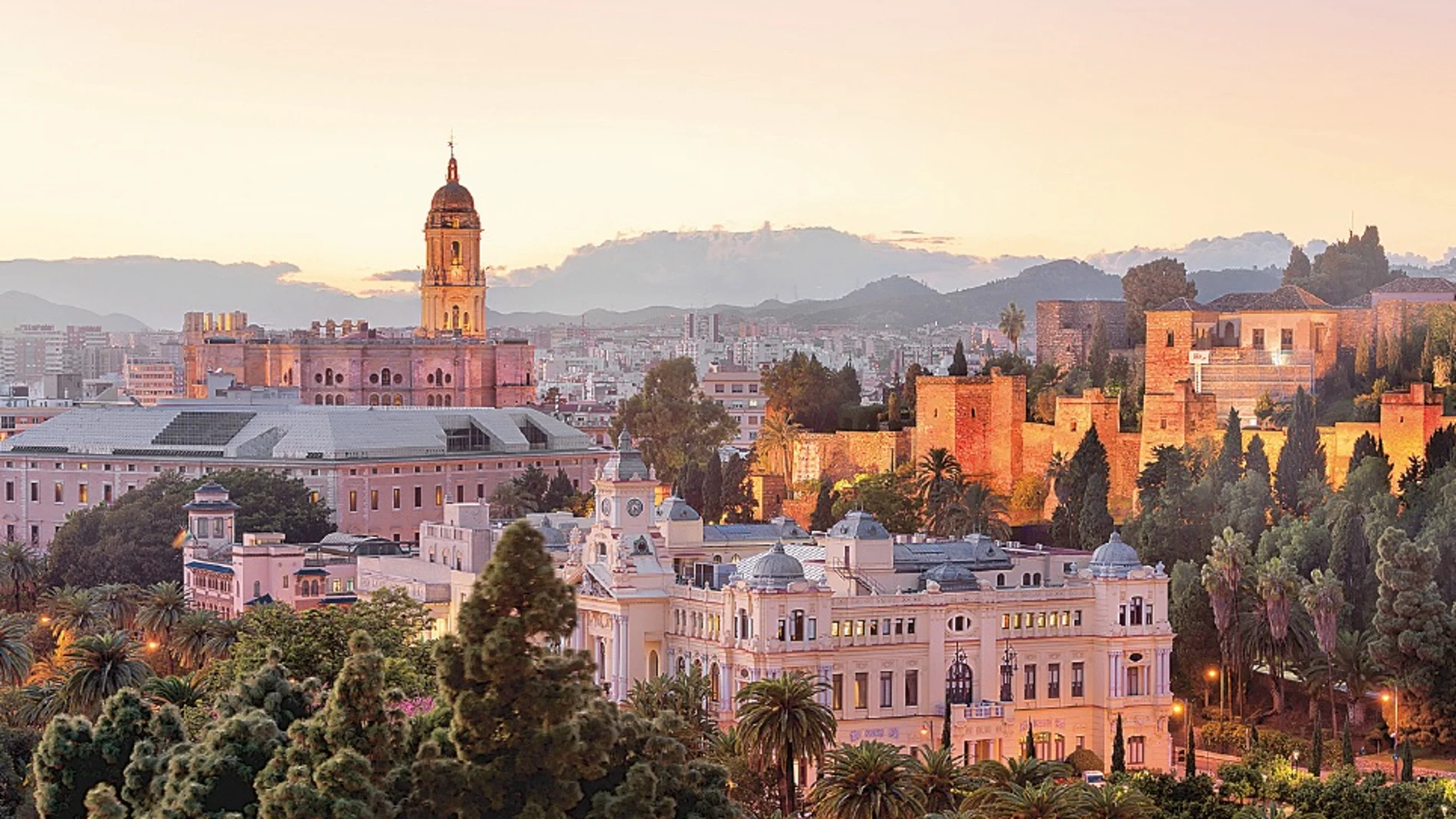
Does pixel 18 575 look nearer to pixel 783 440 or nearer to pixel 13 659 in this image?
pixel 13 659

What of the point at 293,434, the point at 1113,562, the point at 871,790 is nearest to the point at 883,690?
the point at 1113,562

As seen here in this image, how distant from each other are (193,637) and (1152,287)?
172ft

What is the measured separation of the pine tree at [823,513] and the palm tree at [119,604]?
20947mm

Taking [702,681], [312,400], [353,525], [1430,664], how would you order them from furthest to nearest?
[312,400] < [353,525] < [1430,664] < [702,681]

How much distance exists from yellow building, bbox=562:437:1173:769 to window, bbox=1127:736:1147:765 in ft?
0.14

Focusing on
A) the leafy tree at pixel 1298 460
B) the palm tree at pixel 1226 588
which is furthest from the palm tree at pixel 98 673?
the leafy tree at pixel 1298 460

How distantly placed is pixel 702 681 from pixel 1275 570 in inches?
586

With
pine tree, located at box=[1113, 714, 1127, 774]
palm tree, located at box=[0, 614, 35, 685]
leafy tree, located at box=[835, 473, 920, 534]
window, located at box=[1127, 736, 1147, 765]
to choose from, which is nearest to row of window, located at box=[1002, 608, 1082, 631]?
pine tree, located at box=[1113, 714, 1127, 774]

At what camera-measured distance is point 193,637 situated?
62125mm

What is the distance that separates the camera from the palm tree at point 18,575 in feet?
252

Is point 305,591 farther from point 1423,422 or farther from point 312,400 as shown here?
A: point 312,400

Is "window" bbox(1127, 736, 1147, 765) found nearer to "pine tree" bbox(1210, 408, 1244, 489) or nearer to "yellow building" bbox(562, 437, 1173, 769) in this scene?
"yellow building" bbox(562, 437, 1173, 769)

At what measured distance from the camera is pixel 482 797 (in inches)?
1271

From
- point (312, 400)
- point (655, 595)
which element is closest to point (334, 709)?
point (655, 595)
